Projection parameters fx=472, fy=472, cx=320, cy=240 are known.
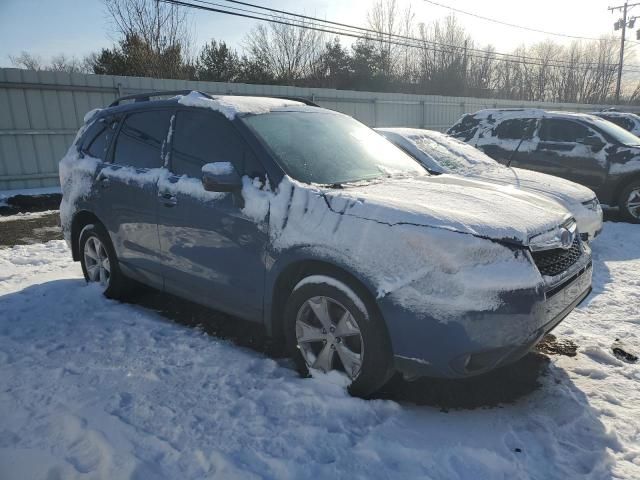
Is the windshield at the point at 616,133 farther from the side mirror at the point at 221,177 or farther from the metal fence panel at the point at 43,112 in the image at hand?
the metal fence panel at the point at 43,112

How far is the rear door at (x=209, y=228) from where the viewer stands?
10.3ft

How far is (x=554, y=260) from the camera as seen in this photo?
108 inches

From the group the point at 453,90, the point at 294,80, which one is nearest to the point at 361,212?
the point at 294,80

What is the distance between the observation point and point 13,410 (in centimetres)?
273

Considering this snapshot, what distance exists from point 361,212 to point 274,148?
91 centimetres

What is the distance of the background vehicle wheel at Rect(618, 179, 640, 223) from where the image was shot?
7.87 m

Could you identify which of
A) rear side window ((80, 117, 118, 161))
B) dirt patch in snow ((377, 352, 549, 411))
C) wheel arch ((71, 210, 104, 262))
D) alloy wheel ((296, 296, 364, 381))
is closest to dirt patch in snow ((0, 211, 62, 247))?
wheel arch ((71, 210, 104, 262))

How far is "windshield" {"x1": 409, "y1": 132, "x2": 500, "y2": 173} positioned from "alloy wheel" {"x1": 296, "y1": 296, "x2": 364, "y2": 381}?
140 inches

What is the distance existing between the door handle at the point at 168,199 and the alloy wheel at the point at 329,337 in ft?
4.58

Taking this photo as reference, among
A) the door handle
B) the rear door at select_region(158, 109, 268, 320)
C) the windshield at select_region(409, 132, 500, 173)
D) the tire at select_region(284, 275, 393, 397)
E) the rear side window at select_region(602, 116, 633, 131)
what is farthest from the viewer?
the rear side window at select_region(602, 116, 633, 131)

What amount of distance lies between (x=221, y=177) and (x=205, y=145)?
638 mm

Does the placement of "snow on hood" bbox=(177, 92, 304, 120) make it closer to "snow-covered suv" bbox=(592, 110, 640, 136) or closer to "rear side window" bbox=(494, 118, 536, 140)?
"rear side window" bbox=(494, 118, 536, 140)

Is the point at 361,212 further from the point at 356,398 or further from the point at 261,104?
the point at 261,104

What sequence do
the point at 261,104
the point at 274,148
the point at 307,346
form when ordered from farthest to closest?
the point at 261,104
the point at 274,148
the point at 307,346
